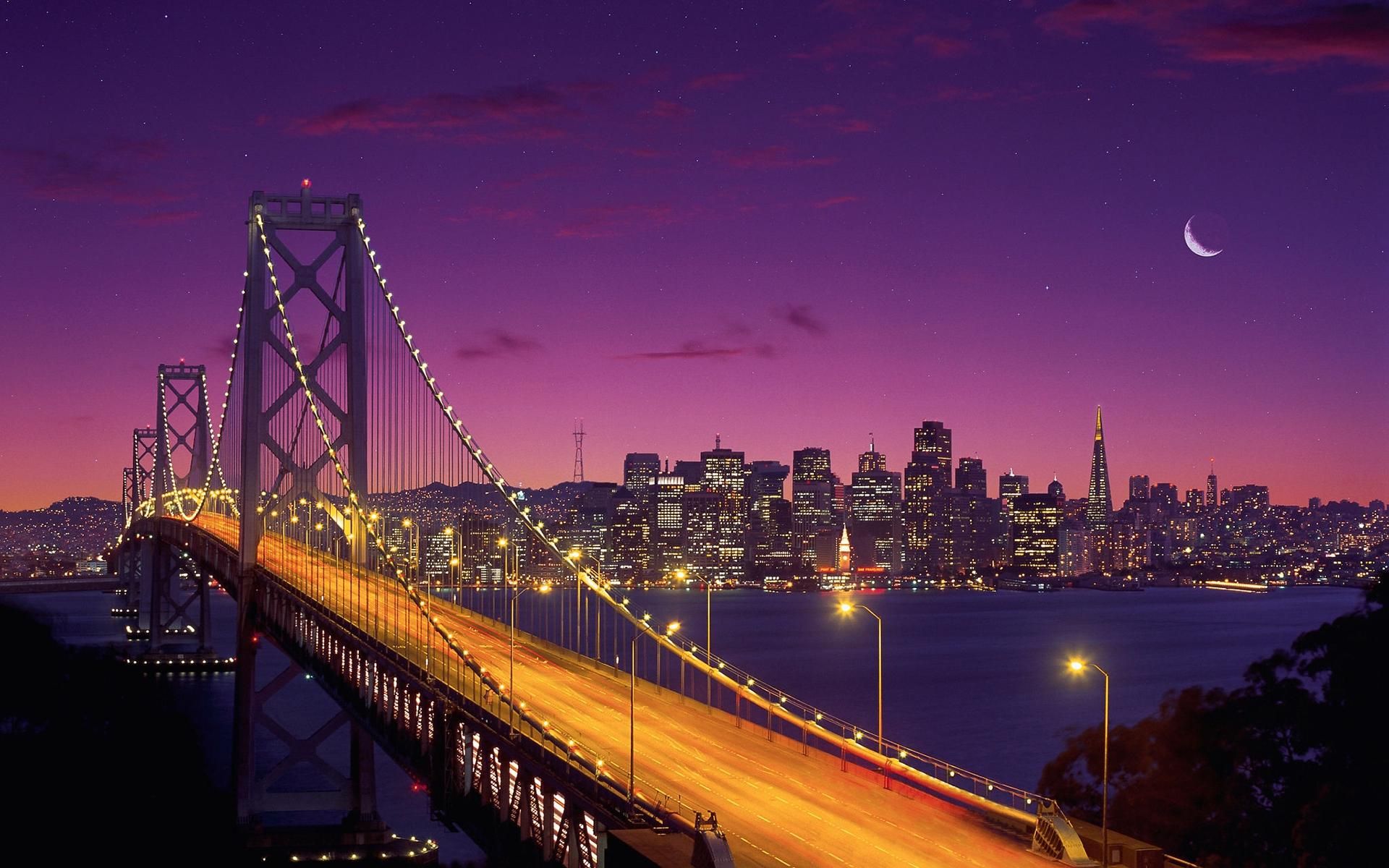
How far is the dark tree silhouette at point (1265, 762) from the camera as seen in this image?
31.9 m

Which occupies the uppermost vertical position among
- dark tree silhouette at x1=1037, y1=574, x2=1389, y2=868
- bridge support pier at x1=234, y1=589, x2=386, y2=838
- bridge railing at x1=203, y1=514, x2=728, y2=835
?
bridge railing at x1=203, y1=514, x2=728, y2=835

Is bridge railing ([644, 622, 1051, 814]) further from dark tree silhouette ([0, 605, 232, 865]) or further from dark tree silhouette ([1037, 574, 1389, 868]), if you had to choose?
dark tree silhouette ([0, 605, 232, 865])

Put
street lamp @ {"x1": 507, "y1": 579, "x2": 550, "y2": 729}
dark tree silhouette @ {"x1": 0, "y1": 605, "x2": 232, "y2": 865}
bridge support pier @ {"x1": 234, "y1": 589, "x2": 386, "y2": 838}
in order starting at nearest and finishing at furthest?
street lamp @ {"x1": 507, "y1": 579, "x2": 550, "y2": 729}
dark tree silhouette @ {"x1": 0, "y1": 605, "x2": 232, "y2": 865}
bridge support pier @ {"x1": 234, "y1": 589, "x2": 386, "y2": 838}

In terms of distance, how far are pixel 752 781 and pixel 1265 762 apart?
42.5 ft

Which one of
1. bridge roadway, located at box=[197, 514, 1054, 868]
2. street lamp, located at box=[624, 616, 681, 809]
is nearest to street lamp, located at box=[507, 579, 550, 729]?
bridge roadway, located at box=[197, 514, 1054, 868]

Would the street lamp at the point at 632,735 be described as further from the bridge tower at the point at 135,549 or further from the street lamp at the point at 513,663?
the bridge tower at the point at 135,549

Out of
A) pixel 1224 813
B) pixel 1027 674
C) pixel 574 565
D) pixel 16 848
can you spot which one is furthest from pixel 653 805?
pixel 1027 674

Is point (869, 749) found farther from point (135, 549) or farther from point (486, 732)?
point (135, 549)

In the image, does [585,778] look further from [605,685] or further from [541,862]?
[605,685]

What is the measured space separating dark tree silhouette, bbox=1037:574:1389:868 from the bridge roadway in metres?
7.37

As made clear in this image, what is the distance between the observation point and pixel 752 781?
96.4 feet

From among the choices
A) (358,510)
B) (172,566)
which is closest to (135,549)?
(172,566)

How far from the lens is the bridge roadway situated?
2384 centimetres

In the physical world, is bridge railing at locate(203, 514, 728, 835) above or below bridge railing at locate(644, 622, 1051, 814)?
above
